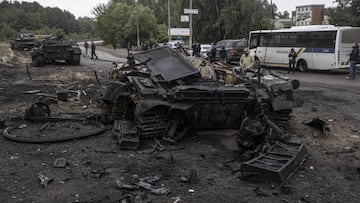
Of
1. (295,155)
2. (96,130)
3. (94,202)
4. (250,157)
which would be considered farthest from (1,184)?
(295,155)

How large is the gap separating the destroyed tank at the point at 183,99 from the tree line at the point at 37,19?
80.8 meters

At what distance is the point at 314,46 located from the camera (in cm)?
2161

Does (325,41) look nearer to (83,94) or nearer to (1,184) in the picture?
(83,94)

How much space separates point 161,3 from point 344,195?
82.8 meters

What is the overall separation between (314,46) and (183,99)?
16.0m

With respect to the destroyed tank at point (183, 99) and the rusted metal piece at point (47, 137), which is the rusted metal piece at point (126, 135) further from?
the rusted metal piece at point (47, 137)

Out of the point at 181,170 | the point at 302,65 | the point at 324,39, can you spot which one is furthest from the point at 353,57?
the point at 181,170

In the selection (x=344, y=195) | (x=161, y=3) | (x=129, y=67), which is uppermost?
(x=161, y=3)

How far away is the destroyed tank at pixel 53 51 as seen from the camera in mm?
24484

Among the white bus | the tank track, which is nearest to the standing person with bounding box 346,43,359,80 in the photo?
the white bus

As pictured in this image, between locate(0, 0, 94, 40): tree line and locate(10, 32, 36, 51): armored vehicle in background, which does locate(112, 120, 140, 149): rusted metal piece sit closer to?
locate(10, 32, 36, 51): armored vehicle in background

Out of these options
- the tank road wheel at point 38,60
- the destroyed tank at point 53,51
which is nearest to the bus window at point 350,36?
the destroyed tank at point 53,51

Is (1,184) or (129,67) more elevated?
(129,67)

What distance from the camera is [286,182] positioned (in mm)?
5797
